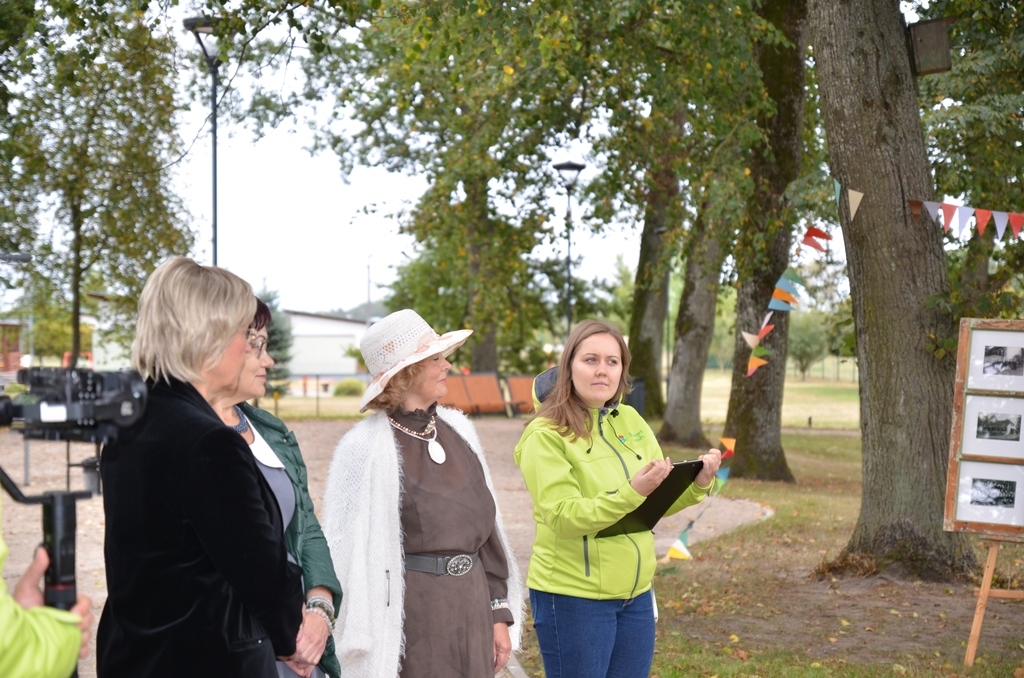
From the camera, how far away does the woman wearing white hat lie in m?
3.66

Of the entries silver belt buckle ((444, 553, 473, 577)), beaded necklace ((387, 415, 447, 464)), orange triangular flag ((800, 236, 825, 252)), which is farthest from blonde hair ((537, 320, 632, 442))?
orange triangular flag ((800, 236, 825, 252))

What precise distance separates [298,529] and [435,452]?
0.71 metres

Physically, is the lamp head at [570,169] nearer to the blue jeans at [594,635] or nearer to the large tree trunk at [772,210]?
the large tree trunk at [772,210]

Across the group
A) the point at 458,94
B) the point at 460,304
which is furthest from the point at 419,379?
the point at 460,304

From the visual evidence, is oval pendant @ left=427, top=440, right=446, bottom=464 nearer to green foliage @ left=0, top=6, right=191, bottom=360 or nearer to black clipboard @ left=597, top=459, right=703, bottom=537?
black clipboard @ left=597, top=459, right=703, bottom=537

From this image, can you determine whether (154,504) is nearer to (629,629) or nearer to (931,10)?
(629,629)

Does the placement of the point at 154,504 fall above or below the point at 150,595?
above

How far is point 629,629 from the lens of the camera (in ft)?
13.4

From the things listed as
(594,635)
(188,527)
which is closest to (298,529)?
(188,527)

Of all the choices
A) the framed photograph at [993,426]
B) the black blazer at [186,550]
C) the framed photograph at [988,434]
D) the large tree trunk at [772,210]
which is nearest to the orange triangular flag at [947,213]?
the framed photograph at [988,434]

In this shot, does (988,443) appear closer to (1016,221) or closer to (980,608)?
(980,608)

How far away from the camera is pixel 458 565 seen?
12.5ft

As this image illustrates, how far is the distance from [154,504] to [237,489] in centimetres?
20

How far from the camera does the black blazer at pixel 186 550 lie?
104 inches
